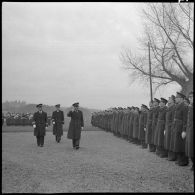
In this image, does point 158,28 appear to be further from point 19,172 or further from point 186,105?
point 19,172

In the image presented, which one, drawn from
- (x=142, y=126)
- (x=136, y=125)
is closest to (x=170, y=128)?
(x=142, y=126)

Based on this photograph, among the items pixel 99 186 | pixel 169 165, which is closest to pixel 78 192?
pixel 99 186

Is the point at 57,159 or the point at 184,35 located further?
the point at 184,35

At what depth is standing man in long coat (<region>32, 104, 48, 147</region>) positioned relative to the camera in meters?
16.1

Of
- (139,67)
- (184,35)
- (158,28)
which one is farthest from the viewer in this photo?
(139,67)

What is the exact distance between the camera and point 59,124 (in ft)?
60.4

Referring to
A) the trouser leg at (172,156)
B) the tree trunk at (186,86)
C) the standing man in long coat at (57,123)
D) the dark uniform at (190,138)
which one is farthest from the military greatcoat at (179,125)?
the tree trunk at (186,86)

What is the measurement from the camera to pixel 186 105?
10.2 m

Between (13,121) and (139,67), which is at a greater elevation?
(139,67)

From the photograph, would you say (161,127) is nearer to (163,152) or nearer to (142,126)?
(163,152)

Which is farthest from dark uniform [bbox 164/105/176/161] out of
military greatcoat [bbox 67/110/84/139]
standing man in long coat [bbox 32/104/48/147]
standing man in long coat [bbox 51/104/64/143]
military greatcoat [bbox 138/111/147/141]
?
standing man in long coat [bbox 51/104/64/143]

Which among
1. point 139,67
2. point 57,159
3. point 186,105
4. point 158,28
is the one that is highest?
point 158,28

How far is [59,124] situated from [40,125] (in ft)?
7.19

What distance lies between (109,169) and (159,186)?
7.44ft
